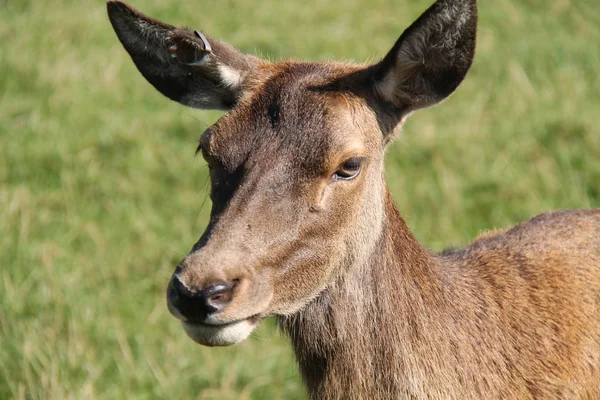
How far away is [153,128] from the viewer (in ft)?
30.3

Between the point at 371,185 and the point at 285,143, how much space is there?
0.45m

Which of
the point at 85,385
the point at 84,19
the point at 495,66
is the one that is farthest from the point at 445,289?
the point at 84,19

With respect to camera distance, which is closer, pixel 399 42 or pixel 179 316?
pixel 179 316

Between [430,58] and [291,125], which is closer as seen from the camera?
[291,125]

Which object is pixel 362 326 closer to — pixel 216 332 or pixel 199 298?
pixel 216 332

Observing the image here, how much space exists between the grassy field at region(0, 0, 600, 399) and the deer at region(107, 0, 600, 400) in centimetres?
180

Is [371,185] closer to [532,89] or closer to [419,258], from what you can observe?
[419,258]

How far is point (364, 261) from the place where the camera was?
13.8 feet

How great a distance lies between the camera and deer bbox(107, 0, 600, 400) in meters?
3.92

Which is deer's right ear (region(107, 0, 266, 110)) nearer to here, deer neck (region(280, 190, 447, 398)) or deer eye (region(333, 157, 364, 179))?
deer eye (region(333, 157, 364, 179))

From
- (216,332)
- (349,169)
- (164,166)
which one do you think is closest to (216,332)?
(216,332)

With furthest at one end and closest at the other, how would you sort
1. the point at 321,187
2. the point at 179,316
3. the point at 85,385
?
1. the point at 85,385
2. the point at 321,187
3. the point at 179,316

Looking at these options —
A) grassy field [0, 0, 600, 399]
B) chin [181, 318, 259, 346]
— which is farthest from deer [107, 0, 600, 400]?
grassy field [0, 0, 600, 399]

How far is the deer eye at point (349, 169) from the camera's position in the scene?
404cm
